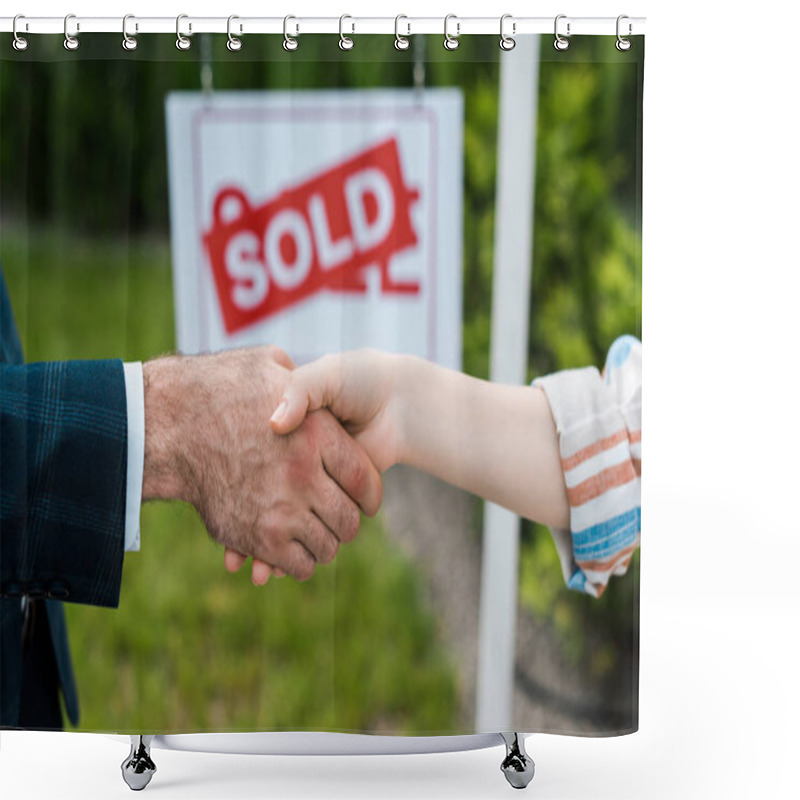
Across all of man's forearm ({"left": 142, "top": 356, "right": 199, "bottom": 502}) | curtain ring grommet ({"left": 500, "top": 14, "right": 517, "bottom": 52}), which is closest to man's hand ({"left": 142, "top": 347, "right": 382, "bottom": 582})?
man's forearm ({"left": 142, "top": 356, "right": 199, "bottom": 502})

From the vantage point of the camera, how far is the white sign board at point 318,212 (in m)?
2.08

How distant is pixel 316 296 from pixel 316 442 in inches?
9.8

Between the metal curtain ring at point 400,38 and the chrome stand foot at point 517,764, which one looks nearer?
the metal curtain ring at point 400,38

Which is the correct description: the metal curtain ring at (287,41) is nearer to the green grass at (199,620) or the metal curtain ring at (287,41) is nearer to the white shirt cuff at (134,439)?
the green grass at (199,620)

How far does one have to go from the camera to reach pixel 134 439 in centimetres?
207

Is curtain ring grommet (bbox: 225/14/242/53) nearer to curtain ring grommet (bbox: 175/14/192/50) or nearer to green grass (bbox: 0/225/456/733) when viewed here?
curtain ring grommet (bbox: 175/14/192/50)

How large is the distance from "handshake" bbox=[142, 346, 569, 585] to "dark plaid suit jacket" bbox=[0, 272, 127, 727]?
0.07 metres

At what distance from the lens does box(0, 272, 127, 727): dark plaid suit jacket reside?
2.06m

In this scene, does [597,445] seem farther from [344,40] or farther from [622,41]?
[344,40]

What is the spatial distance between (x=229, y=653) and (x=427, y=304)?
70 centimetres

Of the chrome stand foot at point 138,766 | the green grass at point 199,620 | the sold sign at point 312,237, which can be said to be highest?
the sold sign at point 312,237

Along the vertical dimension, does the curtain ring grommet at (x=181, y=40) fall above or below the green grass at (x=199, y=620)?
above

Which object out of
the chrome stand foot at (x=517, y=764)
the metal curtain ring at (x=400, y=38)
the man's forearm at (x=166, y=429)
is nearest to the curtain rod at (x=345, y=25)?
the metal curtain ring at (x=400, y=38)

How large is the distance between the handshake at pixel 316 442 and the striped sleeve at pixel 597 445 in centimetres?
3
